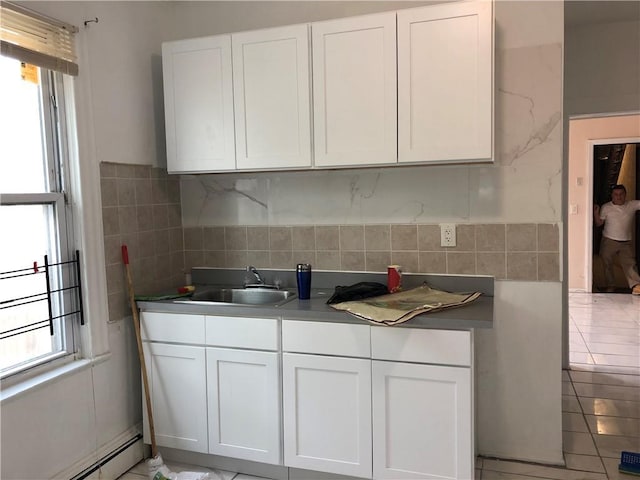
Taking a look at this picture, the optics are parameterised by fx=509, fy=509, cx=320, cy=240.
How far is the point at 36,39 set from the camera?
213 cm

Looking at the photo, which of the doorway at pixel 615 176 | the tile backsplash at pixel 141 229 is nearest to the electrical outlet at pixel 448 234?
the tile backsplash at pixel 141 229

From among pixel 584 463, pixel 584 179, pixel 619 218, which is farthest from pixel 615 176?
pixel 584 463

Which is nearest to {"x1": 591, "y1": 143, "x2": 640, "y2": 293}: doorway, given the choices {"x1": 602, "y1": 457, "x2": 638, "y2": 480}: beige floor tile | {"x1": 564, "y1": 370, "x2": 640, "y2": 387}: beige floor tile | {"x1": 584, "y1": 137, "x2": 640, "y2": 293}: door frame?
{"x1": 584, "y1": 137, "x2": 640, "y2": 293}: door frame

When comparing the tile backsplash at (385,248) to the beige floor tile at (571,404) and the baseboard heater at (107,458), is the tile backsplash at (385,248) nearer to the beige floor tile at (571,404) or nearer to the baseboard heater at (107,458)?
the baseboard heater at (107,458)

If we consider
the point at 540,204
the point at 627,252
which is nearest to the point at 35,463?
the point at 540,204

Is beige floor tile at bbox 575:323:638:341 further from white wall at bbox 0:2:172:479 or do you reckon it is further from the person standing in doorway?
white wall at bbox 0:2:172:479

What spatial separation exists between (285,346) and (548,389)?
4.51ft

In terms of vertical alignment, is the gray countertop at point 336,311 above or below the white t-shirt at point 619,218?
below

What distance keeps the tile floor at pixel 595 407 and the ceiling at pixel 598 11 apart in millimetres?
2554

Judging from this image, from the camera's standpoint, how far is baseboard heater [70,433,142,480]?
2354mm

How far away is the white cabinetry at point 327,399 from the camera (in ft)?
7.51

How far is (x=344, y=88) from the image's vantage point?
2453 mm

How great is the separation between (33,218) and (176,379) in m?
1.03

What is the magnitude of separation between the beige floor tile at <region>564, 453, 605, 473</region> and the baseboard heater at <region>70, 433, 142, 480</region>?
2.24 meters
